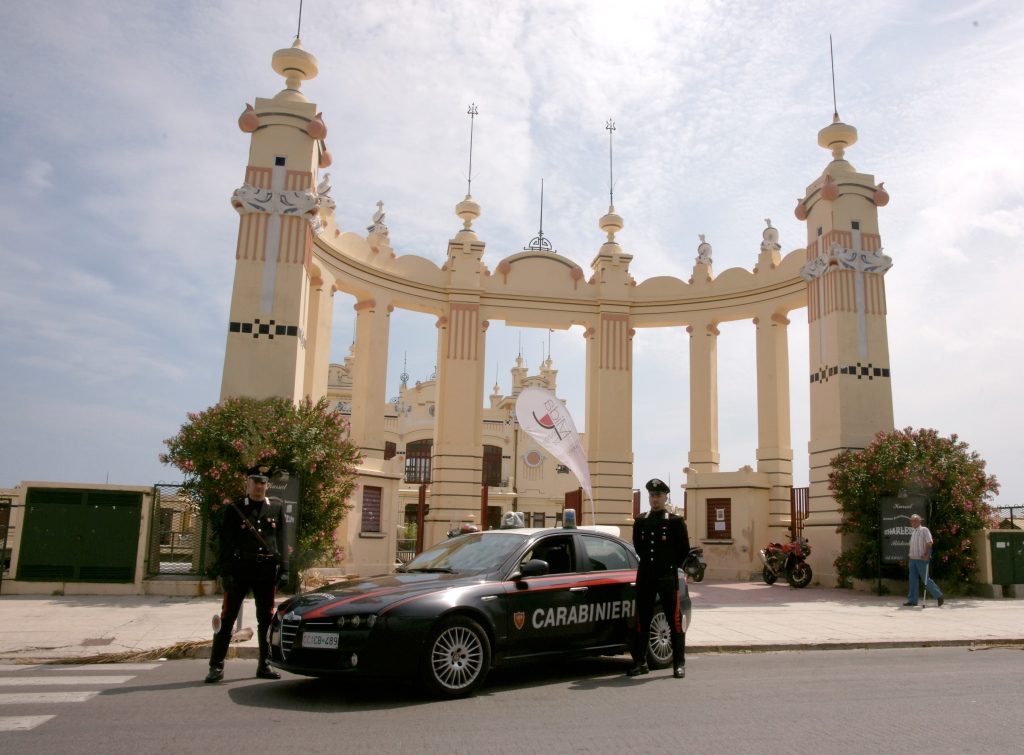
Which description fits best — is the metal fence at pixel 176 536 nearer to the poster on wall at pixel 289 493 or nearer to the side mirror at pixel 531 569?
the poster on wall at pixel 289 493

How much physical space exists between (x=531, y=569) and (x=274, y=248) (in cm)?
1255

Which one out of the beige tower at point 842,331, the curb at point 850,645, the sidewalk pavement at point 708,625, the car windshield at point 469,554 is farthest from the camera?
the beige tower at point 842,331

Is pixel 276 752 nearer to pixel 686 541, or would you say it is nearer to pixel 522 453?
pixel 686 541

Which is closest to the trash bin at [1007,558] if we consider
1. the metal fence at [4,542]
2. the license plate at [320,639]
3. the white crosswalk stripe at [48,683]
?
the license plate at [320,639]

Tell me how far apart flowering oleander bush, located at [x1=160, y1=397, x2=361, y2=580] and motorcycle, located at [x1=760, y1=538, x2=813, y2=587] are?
34.1 ft

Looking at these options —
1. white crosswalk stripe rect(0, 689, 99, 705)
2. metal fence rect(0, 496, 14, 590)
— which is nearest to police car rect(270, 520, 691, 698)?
white crosswalk stripe rect(0, 689, 99, 705)

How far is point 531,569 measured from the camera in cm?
731

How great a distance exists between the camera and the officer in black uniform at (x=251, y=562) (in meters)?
7.39

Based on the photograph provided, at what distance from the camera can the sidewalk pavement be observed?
8977 mm

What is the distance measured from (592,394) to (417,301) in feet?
18.3

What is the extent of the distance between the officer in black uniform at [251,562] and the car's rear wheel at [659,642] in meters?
3.48

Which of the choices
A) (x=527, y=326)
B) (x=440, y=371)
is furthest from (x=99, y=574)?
(x=527, y=326)

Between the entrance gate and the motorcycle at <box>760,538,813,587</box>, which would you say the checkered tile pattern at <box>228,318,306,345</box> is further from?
the motorcycle at <box>760,538,813,587</box>

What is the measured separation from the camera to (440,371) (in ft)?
Answer: 77.6
